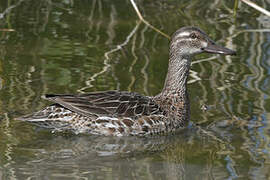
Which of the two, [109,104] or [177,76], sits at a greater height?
[177,76]

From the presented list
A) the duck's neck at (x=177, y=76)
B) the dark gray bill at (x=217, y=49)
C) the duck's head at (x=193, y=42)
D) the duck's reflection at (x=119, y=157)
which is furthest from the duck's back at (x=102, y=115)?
the dark gray bill at (x=217, y=49)

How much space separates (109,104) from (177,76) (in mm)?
1047

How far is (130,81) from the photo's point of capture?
10.1m

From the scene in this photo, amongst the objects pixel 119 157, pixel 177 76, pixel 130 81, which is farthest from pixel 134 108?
pixel 130 81

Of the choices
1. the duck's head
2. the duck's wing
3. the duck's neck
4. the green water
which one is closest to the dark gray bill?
the duck's head

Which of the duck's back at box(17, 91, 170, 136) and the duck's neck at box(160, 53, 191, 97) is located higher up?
the duck's neck at box(160, 53, 191, 97)

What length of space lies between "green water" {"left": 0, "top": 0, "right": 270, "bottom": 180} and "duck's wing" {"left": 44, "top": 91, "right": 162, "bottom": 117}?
315 mm

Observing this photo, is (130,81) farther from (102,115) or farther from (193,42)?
(102,115)

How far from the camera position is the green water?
25.2 feet

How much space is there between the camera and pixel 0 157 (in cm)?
769

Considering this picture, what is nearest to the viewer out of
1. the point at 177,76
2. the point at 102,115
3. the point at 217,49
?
the point at 102,115

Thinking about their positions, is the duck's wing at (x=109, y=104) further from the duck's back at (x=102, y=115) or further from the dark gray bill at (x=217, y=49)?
the dark gray bill at (x=217, y=49)

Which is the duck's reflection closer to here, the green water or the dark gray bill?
the green water

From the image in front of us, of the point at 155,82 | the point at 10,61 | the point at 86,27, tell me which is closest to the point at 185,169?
the point at 155,82
